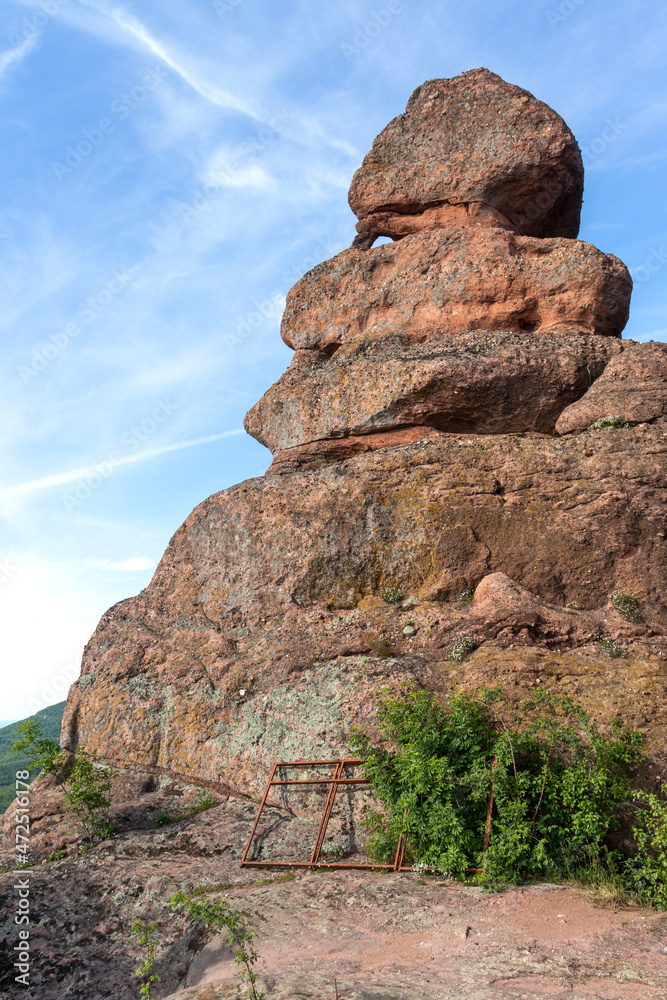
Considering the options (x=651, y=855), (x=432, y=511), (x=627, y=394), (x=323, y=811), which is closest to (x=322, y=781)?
(x=323, y=811)

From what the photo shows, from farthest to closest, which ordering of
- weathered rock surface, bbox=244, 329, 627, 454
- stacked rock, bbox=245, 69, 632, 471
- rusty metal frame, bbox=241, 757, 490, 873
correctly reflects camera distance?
stacked rock, bbox=245, 69, 632, 471 → weathered rock surface, bbox=244, 329, 627, 454 → rusty metal frame, bbox=241, 757, 490, 873

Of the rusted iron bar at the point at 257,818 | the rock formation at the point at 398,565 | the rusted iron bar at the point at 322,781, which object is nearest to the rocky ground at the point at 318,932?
the rock formation at the point at 398,565

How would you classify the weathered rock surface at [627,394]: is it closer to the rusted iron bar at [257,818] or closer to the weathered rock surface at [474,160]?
the weathered rock surface at [474,160]

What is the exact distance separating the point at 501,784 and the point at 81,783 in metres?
5.53

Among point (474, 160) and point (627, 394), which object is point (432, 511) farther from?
point (474, 160)

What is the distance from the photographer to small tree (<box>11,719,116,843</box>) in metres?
9.28

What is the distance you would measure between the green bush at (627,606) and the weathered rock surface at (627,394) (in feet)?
9.30

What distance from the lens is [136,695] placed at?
11.1 m

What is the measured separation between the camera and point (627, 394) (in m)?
11.3

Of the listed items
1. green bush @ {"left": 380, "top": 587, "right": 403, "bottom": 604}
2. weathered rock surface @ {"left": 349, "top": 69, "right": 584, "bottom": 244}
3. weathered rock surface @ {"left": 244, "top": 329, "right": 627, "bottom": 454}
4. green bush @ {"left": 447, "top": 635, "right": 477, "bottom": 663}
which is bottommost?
green bush @ {"left": 447, "top": 635, "right": 477, "bottom": 663}

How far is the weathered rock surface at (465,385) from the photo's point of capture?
1202 cm

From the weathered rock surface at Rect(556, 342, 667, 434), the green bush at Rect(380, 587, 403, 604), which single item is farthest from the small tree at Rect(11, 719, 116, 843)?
the weathered rock surface at Rect(556, 342, 667, 434)

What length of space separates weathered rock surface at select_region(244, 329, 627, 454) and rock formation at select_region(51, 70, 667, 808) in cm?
4

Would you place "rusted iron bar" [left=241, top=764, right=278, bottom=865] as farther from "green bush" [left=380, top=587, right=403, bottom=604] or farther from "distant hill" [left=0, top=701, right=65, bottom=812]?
"distant hill" [left=0, top=701, right=65, bottom=812]
